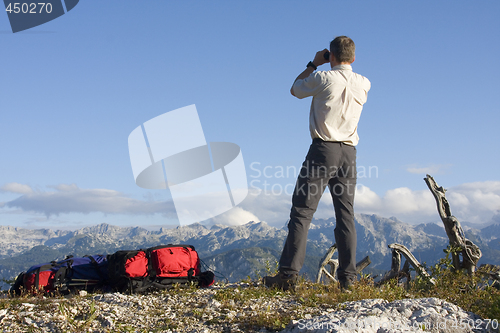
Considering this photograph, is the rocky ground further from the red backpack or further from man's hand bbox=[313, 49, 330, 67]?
man's hand bbox=[313, 49, 330, 67]

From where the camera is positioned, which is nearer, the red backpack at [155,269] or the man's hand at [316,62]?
the man's hand at [316,62]

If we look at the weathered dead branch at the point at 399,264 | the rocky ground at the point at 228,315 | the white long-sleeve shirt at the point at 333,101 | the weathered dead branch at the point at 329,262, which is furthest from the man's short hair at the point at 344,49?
the weathered dead branch at the point at 329,262

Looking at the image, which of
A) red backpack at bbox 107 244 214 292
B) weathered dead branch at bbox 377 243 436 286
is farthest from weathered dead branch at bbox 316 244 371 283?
red backpack at bbox 107 244 214 292

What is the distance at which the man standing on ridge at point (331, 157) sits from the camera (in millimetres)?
5719

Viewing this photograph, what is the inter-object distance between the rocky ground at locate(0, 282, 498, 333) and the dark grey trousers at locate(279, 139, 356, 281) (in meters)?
0.72

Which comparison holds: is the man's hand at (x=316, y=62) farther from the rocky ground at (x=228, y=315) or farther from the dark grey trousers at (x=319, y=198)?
the rocky ground at (x=228, y=315)

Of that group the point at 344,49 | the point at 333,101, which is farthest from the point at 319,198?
the point at 344,49

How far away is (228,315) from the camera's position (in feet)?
15.3

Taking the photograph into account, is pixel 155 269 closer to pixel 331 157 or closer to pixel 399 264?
pixel 331 157

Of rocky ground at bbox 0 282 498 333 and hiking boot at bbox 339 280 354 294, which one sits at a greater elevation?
rocky ground at bbox 0 282 498 333

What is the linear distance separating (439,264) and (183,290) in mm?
4231

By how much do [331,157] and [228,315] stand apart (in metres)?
2.68

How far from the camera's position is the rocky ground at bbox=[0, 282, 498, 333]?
404 cm

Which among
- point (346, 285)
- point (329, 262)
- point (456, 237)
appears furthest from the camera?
point (329, 262)
